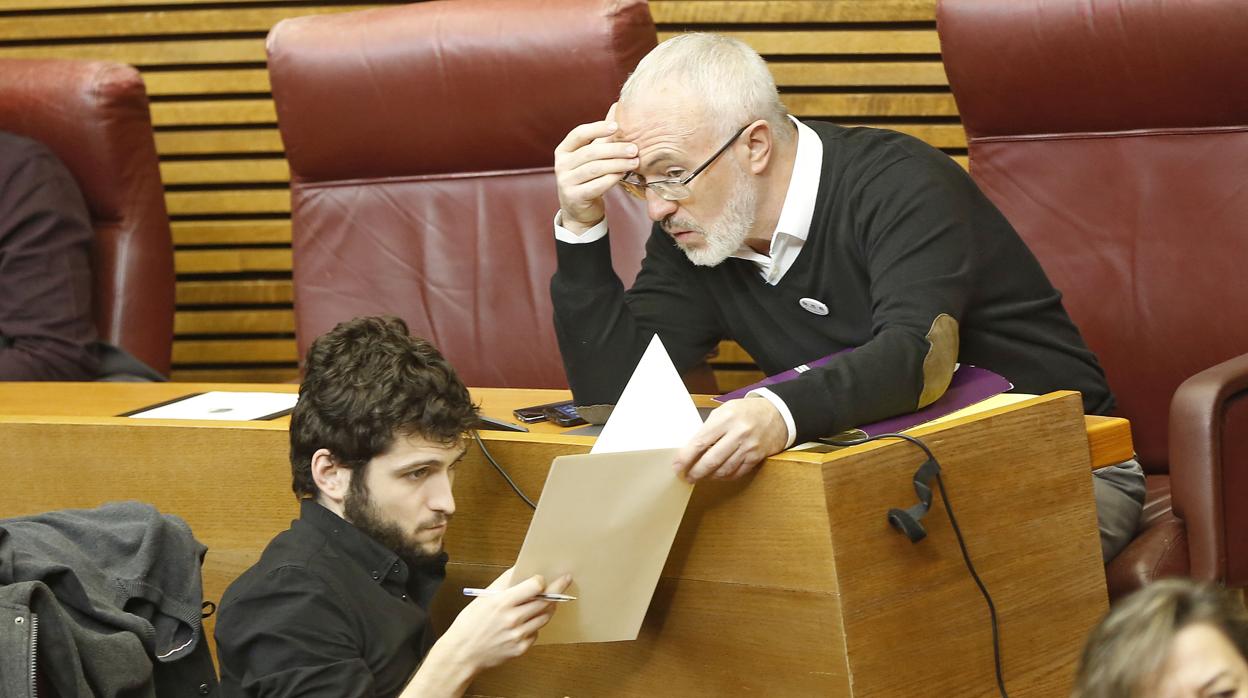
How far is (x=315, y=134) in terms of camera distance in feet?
9.11

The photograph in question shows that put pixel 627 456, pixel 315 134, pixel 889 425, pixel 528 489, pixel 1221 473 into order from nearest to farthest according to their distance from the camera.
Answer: pixel 627 456 < pixel 889 425 < pixel 528 489 < pixel 1221 473 < pixel 315 134

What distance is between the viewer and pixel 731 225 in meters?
1.96

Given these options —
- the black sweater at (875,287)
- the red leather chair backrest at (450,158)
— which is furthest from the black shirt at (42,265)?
the black sweater at (875,287)

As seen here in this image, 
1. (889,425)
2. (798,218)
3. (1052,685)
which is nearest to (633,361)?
(798,218)

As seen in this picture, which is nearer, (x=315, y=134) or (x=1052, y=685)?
(x=1052, y=685)

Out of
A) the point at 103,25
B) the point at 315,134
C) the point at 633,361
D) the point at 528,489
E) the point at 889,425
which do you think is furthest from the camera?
the point at 103,25

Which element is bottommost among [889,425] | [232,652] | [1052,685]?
[1052,685]

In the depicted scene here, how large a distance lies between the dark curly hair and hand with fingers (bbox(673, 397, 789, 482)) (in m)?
0.30

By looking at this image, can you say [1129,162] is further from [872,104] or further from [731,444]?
[731,444]

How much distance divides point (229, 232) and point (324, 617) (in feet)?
7.71

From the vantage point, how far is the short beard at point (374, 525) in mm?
1587

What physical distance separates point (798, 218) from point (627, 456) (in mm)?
659

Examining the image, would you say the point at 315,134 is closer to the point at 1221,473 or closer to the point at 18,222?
the point at 18,222

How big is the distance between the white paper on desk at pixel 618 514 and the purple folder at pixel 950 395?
0.15 meters
